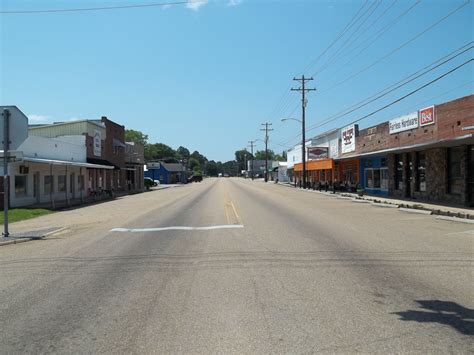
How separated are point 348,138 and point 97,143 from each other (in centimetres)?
2431

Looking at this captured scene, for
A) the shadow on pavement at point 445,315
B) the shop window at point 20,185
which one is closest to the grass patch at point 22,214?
the shop window at point 20,185

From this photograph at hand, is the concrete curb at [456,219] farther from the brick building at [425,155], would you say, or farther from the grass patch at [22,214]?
the grass patch at [22,214]

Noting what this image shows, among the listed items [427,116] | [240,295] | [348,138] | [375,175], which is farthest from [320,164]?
[240,295]

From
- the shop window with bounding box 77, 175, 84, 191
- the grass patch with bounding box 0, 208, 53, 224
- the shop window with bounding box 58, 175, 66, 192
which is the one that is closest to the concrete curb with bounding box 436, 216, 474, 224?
the grass patch with bounding box 0, 208, 53, 224

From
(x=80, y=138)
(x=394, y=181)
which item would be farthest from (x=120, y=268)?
(x=80, y=138)

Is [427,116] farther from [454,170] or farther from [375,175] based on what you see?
[375,175]

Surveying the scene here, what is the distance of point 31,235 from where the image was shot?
48.3 feet

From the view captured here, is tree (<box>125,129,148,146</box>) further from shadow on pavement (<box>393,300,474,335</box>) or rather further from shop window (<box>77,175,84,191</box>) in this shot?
shadow on pavement (<box>393,300,474,335</box>)

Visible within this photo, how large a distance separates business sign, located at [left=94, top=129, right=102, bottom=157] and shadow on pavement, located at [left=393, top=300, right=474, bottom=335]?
43796 millimetres

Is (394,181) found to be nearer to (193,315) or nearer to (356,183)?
(356,183)

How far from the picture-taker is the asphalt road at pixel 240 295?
5219mm

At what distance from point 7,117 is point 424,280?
37.3 ft

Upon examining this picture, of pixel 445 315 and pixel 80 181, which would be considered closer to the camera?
pixel 445 315

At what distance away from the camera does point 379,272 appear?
8586 millimetres
